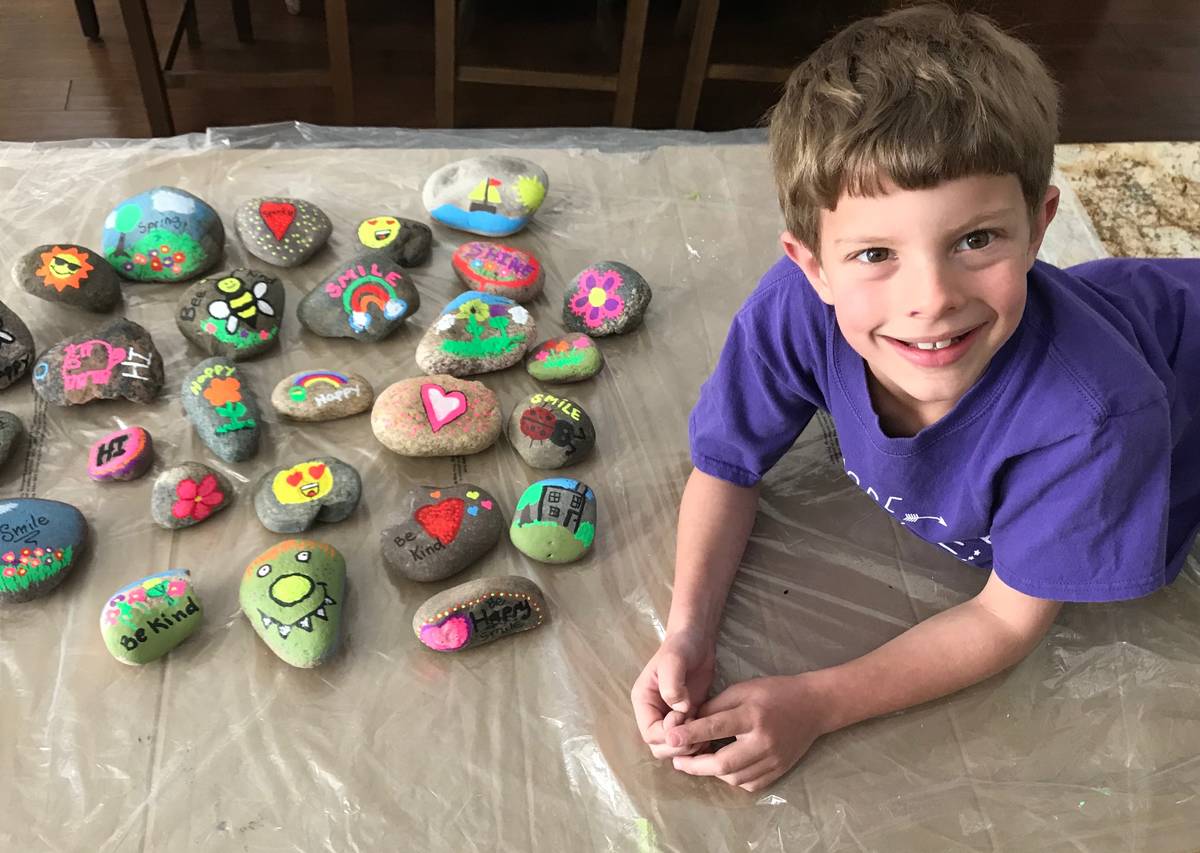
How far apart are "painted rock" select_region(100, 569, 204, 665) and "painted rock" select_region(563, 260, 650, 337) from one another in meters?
0.53

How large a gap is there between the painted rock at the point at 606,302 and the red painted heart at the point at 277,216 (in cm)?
36

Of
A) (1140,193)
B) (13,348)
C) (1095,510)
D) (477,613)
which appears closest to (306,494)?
(477,613)

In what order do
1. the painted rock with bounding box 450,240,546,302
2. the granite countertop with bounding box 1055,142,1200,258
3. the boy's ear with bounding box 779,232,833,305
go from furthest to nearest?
the granite countertop with bounding box 1055,142,1200,258 < the painted rock with bounding box 450,240,546,302 < the boy's ear with bounding box 779,232,833,305

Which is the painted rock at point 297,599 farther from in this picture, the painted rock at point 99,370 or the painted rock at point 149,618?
the painted rock at point 99,370

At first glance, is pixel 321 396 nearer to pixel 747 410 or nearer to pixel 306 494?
pixel 306 494

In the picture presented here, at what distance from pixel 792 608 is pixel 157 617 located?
59 cm

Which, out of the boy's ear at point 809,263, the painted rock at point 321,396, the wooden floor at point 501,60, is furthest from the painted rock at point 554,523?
the wooden floor at point 501,60

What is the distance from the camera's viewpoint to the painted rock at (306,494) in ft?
3.25

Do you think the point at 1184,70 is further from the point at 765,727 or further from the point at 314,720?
the point at 314,720

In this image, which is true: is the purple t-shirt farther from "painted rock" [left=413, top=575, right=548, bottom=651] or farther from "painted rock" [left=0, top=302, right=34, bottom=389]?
"painted rock" [left=0, top=302, right=34, bottom=389]

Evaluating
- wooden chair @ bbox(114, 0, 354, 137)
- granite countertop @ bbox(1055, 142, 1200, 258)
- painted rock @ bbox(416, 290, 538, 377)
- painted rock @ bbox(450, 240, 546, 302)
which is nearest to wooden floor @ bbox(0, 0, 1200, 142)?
wooden chair @ bbox(114, 0, 354, 137)

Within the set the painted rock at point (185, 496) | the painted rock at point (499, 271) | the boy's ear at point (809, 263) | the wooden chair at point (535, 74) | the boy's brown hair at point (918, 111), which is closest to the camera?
the boy's brown hair at point (918, 111)

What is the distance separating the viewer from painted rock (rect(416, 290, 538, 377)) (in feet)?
3.74

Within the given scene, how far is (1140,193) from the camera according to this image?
1558 mm
